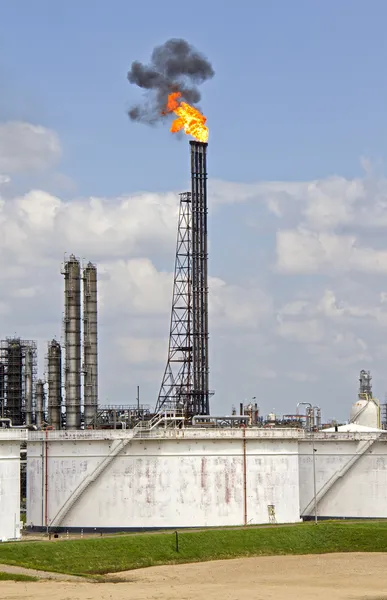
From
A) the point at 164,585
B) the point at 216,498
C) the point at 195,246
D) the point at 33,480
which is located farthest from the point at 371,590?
the point at 195,246

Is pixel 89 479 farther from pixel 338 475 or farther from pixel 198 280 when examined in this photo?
pixel 198 280

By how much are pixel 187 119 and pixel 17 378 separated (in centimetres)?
3148

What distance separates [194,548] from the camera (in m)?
79.7

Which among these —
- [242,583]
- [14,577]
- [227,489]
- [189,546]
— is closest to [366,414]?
[227,489]

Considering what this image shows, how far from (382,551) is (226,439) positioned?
1505 cm

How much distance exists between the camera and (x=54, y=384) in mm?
112125

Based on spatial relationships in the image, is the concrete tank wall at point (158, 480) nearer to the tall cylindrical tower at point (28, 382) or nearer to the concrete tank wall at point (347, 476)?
the concrete tank wall at point (347, 476)

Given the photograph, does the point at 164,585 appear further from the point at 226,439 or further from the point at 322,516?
the point at 322,516

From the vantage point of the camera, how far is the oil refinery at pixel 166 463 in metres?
90.8

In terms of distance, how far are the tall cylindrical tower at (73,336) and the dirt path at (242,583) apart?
30.9m

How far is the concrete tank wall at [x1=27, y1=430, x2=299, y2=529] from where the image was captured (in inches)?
3573

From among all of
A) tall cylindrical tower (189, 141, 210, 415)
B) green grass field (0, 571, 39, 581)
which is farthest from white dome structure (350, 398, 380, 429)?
green grass field (0, 571, 39, 581)

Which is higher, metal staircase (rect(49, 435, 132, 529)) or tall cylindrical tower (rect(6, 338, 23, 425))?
tall cylindrical tower (rect(6, 338, 23, 425))

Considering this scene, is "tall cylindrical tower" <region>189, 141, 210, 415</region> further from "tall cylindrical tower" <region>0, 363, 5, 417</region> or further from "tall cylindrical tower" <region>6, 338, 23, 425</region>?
"tall cylindrical tower" <region>0, 363, 5, 417</region>
